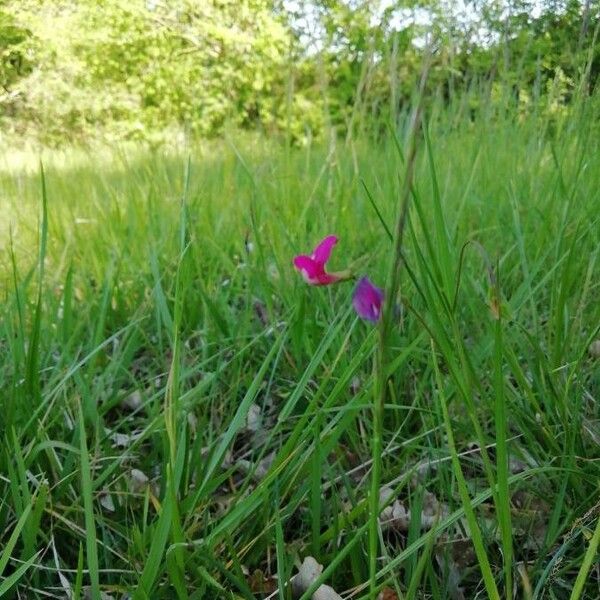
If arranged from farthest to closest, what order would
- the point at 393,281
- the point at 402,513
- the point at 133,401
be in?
the point at 133,401 → the point at 402,513 → the point at 393,281

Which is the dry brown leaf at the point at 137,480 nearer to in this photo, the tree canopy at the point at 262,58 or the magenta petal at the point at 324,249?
the magenta petal at the point at 324,249

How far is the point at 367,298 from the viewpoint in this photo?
47 cm

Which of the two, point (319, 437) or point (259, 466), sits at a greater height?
point (319, 437)

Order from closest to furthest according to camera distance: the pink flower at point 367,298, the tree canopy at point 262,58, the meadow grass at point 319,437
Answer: the pink flower at point 367,298, the meadow grass at point 319,437, the tree canopy at point 262,58

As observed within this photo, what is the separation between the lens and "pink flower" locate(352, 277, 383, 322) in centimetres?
47

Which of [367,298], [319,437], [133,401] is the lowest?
[133,401]

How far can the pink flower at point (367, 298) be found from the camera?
469mm

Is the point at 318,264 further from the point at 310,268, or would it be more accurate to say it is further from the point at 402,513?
the point at 402,513

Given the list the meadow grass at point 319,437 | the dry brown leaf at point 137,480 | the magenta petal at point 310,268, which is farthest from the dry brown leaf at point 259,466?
the magenta petal at point 310,268

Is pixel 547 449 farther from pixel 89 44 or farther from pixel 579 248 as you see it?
pixel 89 44

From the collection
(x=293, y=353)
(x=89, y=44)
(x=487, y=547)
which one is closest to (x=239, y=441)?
(x=293, y=353)

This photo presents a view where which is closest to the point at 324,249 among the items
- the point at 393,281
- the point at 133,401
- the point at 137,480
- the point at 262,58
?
the point at 393,281

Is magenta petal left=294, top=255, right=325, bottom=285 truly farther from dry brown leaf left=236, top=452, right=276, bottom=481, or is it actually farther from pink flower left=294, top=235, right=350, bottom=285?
dry brown leaf left=236, top=452, right=276, bottom=481

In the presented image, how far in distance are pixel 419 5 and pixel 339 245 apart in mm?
781
